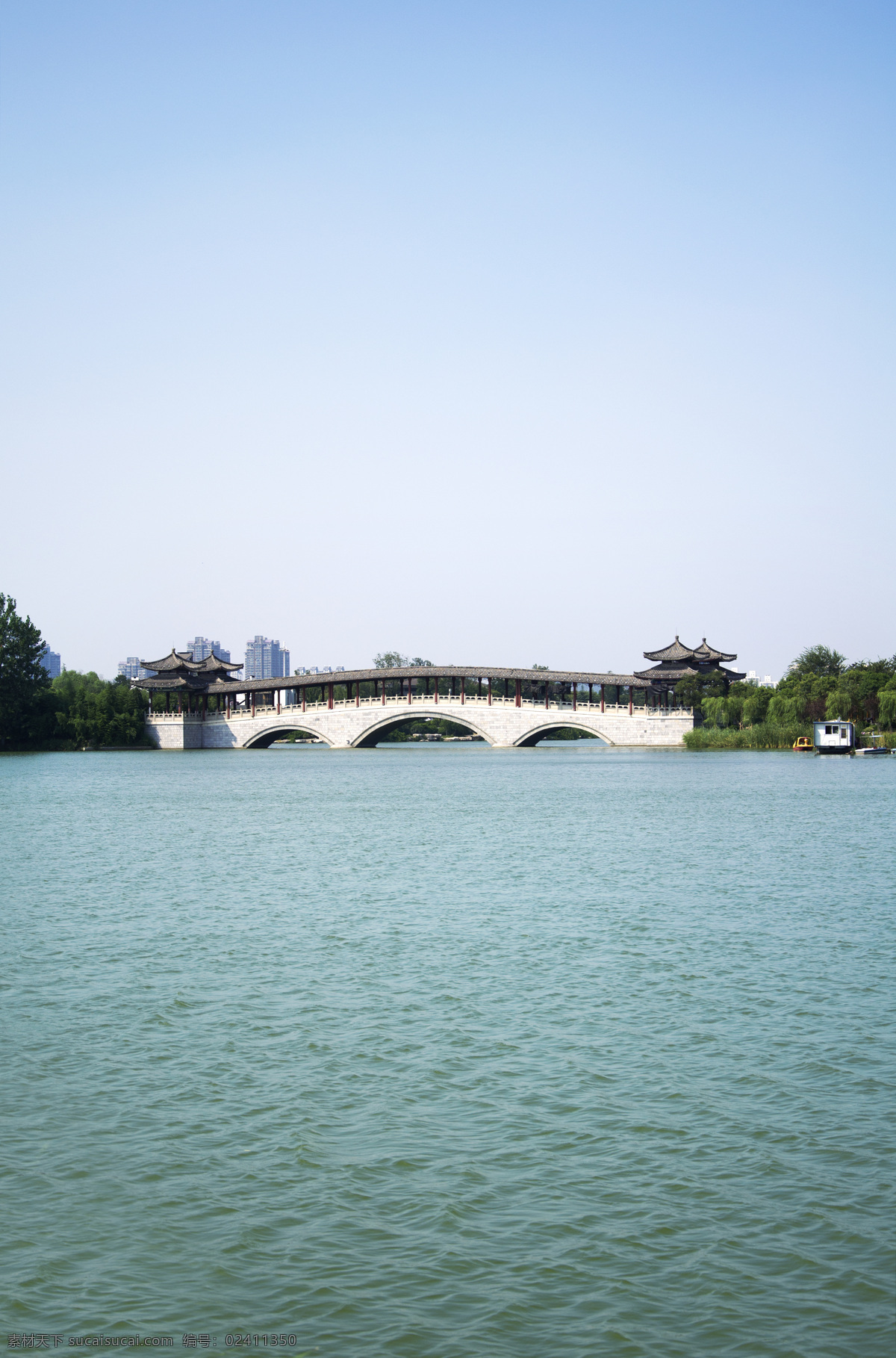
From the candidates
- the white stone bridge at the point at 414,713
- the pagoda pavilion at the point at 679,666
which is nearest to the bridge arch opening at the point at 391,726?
the white stone bridge at the point at 414,713

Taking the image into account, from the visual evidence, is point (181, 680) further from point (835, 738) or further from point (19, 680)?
point (835, 738)

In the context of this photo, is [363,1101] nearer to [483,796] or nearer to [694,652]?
[483,796]

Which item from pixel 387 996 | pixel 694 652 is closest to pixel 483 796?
pixel 387 996

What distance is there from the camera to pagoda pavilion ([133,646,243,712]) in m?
66.6

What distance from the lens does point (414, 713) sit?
194ft

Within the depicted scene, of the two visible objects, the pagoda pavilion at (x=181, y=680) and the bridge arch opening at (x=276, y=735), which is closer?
the bridge arch opening at (x=276, y=735)

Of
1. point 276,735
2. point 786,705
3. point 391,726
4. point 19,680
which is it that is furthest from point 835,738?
point 19,680

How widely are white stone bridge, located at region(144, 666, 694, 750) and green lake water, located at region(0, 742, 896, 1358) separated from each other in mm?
40972

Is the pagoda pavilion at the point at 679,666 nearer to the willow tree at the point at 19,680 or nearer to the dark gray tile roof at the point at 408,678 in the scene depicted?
the dark gray tile roof at the point at 408,678

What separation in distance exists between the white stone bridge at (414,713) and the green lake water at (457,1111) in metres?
41.0

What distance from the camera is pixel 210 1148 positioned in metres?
5.73

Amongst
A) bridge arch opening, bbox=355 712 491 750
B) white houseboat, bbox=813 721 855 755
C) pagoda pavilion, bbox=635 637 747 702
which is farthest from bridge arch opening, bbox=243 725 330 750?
white houseboat, bbox=813 721 855 755

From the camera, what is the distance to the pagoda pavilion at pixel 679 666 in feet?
188

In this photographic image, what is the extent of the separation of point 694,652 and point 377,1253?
55.5 metres
